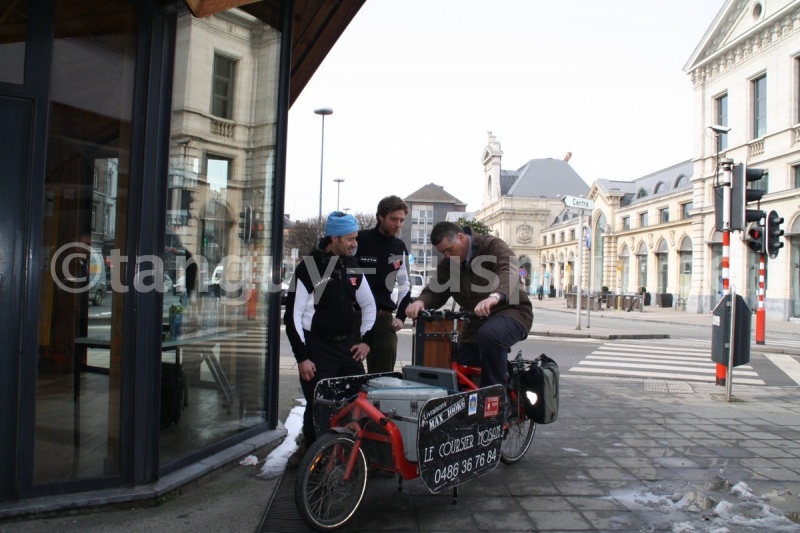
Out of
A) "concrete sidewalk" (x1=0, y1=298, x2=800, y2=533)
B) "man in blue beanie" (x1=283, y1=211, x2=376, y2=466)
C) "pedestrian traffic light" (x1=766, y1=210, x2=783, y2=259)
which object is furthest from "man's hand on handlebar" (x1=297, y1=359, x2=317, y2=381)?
"pedestrian traffic light" (x1=766, y1=210, x2=783, y2=259)

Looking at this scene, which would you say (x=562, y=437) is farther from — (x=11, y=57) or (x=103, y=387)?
(x=11, y=57)

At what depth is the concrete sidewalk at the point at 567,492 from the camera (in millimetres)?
3619

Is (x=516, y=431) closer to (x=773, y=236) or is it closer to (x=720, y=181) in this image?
(x=773, y=236)

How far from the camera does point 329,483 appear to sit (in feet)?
11.3

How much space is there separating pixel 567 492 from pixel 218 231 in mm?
3265

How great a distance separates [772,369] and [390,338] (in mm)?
10261

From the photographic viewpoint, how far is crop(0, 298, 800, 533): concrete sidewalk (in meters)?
3.62

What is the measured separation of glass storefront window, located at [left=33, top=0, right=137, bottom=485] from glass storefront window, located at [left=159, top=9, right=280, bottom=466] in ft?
1.11

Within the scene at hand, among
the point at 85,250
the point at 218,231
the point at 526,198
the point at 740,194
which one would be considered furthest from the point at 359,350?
the point at 526,198

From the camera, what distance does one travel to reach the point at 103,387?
3967 millimetres

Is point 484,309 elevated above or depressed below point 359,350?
above

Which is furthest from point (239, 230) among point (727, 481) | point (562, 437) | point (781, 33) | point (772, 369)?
point (781, 33)

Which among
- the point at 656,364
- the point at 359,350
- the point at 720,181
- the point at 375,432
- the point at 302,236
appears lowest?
the point at 656,364

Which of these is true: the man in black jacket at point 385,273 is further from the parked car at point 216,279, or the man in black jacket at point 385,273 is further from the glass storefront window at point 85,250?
the glass storefront window at point 85,250
